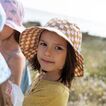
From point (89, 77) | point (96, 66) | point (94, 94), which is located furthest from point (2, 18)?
point (96, 66)

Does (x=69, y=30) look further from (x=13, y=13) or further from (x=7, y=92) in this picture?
(x=7, y=92)

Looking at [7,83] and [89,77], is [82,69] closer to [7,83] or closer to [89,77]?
[7,83]

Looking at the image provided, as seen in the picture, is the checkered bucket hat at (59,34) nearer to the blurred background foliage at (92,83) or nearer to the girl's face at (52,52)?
the girl's face at (52,52)

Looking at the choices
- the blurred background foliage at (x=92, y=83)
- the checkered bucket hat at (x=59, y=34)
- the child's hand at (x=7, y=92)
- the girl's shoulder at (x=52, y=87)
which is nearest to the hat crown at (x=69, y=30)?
the checkered bucket hat at (x=59, y=34)

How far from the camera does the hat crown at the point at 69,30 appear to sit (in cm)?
255

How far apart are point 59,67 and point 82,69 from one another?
0.17 meters

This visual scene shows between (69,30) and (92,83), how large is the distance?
562 centimetres

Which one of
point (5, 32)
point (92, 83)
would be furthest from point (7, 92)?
point (92, 83)

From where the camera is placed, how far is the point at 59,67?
2611mm

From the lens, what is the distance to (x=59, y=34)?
8.20ft

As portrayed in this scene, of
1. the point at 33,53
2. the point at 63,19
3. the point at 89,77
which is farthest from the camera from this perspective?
the point at 89,77

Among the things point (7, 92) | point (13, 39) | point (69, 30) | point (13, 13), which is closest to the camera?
point (7, 92)

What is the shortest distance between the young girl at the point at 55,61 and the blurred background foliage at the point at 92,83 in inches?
56.8

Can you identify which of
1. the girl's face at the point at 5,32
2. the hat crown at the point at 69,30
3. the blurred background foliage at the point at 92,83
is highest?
the hat crown at the point at 69,30
